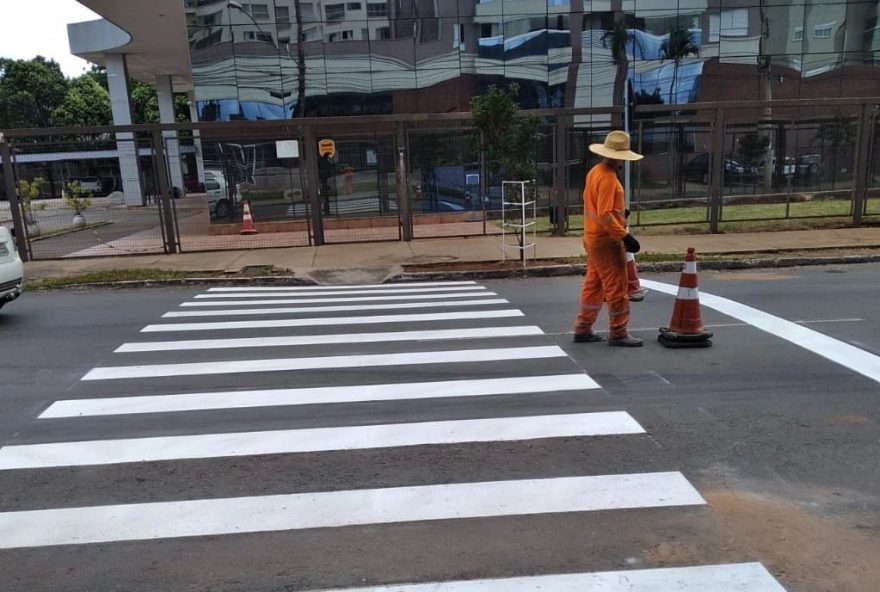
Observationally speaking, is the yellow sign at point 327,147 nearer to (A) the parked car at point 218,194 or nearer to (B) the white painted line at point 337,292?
(A) the parked car at point 218,194

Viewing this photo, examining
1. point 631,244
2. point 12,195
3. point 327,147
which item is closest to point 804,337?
point 631,244

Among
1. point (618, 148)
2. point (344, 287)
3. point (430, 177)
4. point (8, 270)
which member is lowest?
point (344, 287)

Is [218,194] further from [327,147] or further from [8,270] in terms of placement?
[8,270]

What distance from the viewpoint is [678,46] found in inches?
884

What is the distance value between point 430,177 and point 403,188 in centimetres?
127

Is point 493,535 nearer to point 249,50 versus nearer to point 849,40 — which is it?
point 249,50

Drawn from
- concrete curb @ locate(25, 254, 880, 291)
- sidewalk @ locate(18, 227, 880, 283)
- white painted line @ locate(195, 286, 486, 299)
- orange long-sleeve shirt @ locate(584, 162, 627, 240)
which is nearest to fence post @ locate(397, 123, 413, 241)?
sidewalk @ locate(18, 227, 880, 283)

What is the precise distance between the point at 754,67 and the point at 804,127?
24.6 feet

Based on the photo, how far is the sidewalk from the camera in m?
12.4

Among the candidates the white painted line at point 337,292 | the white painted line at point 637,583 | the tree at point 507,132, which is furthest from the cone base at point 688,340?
the tree at point 507,132

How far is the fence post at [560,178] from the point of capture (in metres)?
14.5

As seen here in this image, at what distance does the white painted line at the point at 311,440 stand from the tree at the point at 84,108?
2508 inches

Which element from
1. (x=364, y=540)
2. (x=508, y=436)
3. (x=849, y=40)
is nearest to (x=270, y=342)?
(x=508, y=436)

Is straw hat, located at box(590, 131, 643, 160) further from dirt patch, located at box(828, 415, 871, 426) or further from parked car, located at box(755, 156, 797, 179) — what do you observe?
parked car, located at box(755, 156, 797, 179)
